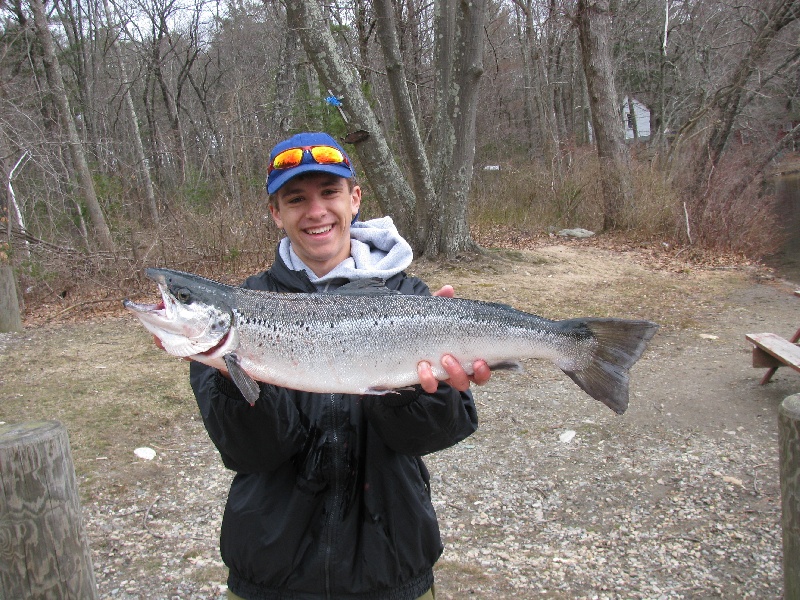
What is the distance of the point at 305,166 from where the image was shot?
8.21 ft

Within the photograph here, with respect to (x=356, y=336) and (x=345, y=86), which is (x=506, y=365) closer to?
(x=356, y=336)

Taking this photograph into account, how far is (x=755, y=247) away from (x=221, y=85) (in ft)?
77.8

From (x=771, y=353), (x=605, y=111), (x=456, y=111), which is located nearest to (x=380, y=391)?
(x=771, y=353)

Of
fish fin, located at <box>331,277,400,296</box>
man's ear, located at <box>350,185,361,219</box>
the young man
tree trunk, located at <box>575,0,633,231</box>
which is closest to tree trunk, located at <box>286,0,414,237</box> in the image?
tree trunk, located at <box>575,0,633,231</box>

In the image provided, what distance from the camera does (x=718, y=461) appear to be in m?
5.27

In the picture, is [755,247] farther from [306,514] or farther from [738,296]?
[306,514]

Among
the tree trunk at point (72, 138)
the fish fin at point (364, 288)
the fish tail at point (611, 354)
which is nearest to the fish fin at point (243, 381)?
the fish fin at point (364, 288)

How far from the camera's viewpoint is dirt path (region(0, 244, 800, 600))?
3955 mm

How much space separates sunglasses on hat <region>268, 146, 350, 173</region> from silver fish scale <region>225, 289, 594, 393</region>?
0.54m

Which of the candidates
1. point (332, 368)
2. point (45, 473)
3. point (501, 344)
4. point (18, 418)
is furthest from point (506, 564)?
point (18, 418)

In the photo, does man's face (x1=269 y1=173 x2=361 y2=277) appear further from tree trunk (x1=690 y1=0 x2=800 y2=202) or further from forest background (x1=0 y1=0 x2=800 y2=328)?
tree trunk (x1=690 y1=0 x2=800 y2=202)

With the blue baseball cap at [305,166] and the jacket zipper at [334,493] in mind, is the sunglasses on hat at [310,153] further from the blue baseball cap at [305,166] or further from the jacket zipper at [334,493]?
the jacket zipper at [334,493]

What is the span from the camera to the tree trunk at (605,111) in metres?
16.5

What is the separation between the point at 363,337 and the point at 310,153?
0.78m
